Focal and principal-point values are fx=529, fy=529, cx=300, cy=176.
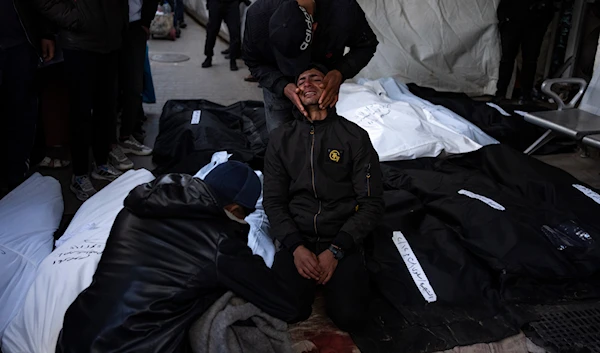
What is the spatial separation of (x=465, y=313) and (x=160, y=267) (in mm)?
Result: 1280

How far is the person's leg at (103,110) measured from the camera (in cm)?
313

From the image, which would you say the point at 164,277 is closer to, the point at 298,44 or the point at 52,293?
the point at 52,293

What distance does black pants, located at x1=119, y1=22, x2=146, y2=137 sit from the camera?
368 centimetres

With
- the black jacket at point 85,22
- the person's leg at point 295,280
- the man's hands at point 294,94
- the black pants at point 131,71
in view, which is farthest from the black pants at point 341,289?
the black pants at point 131,71

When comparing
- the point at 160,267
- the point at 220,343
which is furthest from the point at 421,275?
the point at 160,267

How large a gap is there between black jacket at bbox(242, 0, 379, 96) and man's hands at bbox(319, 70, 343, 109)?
0.75ft

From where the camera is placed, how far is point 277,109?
102 inches

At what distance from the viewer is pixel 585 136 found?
3508 mm

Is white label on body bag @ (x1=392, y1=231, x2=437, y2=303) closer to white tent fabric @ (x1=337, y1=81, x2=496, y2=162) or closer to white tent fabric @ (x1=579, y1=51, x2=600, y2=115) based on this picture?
white tent fabric @ (x1=337, y1=81, x2=496, y2=162)

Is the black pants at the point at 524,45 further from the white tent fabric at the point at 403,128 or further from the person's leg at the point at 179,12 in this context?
the person's leg at the point at 179,12

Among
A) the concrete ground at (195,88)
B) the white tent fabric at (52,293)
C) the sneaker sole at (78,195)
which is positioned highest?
the white tent fabric at (52,293)

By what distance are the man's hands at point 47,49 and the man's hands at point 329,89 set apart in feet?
5.49

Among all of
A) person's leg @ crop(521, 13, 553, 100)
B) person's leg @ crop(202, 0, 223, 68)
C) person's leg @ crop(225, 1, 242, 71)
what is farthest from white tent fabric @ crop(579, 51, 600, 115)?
person's leg @ crop(202, 0, 223, 68)

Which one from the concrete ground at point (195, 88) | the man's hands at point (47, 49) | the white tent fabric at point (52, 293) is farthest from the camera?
the concrete ground at point (195, 88)
